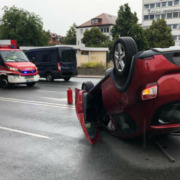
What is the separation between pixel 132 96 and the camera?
378cm

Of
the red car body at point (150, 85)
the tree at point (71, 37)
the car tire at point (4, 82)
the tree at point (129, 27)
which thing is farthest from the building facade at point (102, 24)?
the red car body at point (150, 85)

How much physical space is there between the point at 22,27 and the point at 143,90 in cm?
6027

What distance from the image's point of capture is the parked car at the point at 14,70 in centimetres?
1358

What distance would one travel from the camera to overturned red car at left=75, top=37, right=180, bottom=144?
357 centimetres

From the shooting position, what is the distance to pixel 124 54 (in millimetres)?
3949

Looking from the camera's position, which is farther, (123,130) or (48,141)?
(48,141)

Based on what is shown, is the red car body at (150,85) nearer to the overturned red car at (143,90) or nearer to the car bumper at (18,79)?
the overturned red car at (143,90)

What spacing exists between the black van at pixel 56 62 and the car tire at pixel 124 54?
45.0 feet

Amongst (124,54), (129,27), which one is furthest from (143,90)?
(129,27)

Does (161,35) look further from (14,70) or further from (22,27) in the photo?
(14,70)

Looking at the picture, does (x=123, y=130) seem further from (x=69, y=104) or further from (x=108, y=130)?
(x=69, y=104)

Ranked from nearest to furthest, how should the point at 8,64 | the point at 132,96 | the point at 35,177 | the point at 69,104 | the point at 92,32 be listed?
the point at 35,177 → the point at 132,96 → the point at 69,104 → the point at 8,64 → the point at 92,32

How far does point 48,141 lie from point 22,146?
521mm

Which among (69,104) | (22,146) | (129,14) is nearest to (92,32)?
(129,14)
